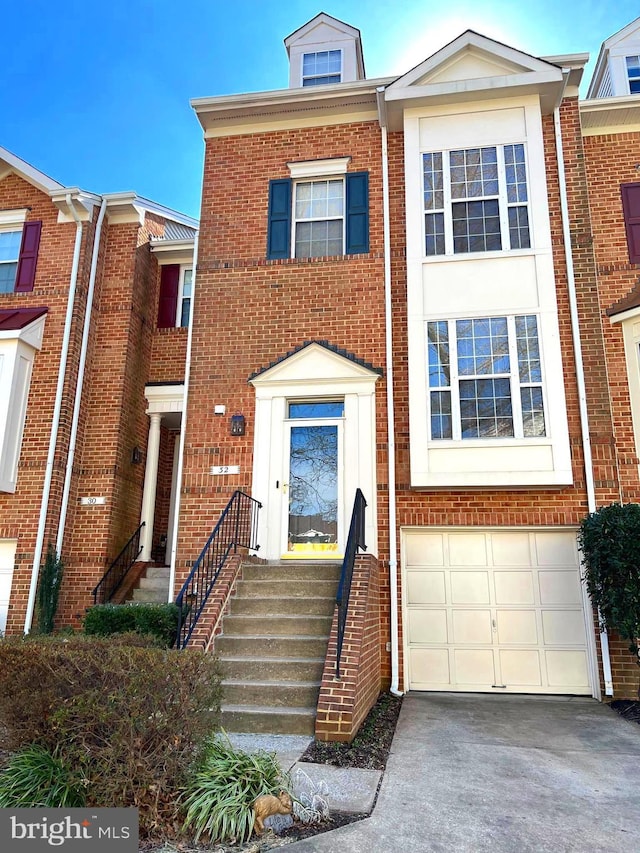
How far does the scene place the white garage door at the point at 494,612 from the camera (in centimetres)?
793

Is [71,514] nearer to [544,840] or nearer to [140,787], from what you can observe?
[140,787]

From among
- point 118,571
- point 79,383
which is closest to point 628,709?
point 118,571

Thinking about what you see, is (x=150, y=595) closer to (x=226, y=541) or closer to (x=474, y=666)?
(x=226, y=541)

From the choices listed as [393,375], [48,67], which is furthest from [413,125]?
[48,67]

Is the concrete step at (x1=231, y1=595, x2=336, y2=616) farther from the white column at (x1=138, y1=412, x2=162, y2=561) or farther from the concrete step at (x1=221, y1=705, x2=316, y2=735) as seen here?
the white column at (x1=138, y1=412, x2=162, y2=561)

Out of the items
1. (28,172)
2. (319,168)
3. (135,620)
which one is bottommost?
(135,620)

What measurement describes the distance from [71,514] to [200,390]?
9.64 feet

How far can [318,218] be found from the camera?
32.8 ft

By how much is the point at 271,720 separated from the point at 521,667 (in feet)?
13.3

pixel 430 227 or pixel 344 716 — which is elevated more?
pixel 430 227

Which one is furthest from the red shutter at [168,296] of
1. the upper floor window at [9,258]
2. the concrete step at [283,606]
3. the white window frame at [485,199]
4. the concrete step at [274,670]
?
the concrete step at [274,670]

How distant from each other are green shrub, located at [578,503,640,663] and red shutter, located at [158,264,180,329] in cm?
819

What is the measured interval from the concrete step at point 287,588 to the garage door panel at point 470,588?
2.19 m

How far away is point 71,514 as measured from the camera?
978 centimetres
